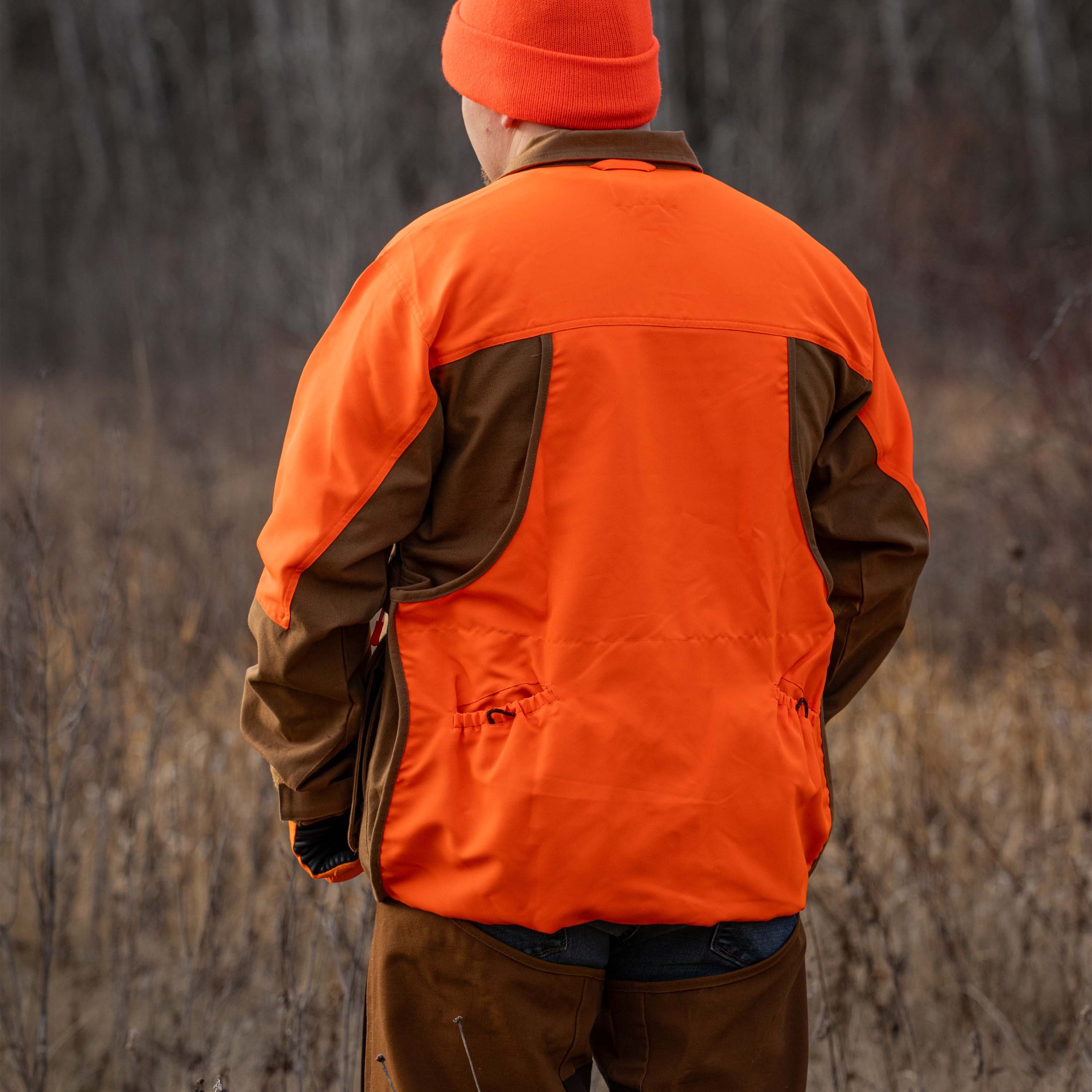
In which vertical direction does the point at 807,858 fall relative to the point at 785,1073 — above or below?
above

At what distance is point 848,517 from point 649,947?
A: 0.61m

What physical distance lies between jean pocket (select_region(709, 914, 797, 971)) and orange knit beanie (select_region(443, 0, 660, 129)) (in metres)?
0.99

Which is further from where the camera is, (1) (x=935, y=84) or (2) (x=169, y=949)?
(1) (x=935, y=84)

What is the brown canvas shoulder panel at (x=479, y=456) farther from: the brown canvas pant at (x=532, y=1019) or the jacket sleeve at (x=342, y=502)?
the brown canvas pant at (x=532, y=1019)

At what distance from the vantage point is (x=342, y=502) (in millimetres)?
1270

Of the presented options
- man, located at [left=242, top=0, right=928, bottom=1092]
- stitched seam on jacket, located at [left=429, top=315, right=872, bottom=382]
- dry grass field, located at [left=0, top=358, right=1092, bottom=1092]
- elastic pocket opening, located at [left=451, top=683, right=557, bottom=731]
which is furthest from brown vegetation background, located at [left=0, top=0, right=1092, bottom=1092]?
stitched seam on jacket, located at [left=429, top=315, right=872, bottom=382]

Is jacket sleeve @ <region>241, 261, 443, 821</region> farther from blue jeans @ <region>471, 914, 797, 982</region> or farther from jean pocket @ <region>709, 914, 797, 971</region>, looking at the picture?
jean pocket @ <region>709, 914, 797, 971</region>

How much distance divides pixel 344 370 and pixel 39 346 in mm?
13955

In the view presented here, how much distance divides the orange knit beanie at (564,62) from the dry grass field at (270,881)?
116 cm

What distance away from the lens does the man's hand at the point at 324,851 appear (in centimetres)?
149

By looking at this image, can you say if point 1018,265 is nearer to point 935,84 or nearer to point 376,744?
point 935,84

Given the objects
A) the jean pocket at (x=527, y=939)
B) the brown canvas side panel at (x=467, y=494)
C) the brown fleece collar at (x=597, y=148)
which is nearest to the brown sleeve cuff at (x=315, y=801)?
the brown canvas side panel at (x=467, y=494)

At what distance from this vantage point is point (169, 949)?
3.02m

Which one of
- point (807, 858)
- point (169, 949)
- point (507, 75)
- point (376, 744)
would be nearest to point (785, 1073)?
point (807, 858)
